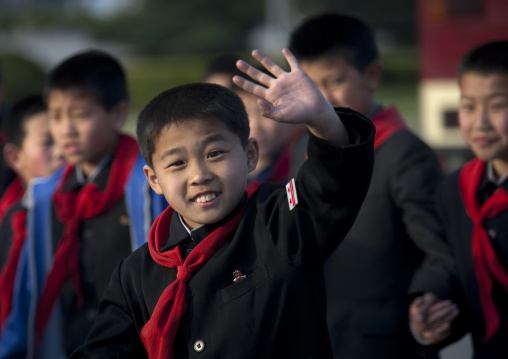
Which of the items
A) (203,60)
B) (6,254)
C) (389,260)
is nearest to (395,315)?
(389,260)

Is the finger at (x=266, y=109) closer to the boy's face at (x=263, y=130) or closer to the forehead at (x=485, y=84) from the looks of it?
the forehead at (x=485, y=84)

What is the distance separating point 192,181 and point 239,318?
40 cm

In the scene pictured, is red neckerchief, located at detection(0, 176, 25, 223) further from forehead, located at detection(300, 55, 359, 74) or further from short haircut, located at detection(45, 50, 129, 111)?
forehead, located at detection(300, 55, 359, 74)

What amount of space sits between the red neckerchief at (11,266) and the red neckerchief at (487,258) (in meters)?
2.10

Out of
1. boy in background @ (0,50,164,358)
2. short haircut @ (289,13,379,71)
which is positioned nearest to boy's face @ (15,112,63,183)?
boy in background @ (0,50,164,358)

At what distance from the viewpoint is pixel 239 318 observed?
2.29m

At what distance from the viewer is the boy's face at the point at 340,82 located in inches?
140

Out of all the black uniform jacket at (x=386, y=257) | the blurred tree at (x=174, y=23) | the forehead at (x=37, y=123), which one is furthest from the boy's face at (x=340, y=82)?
the blurred tree at (x=174, y=23)

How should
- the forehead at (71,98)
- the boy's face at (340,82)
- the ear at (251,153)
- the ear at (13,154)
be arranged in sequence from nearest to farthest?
the ear at (251,153)
the boy's face at (340,82)
the forehead at (71,98)
the ear at (13,154)

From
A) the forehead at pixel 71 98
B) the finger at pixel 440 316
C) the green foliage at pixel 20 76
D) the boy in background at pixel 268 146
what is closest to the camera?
the finger at pixel 440 316

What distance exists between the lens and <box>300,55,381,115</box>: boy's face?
356 cm

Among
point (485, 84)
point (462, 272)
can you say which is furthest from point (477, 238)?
point (485, 84)

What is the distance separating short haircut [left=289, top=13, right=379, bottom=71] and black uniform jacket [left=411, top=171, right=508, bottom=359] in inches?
30.1

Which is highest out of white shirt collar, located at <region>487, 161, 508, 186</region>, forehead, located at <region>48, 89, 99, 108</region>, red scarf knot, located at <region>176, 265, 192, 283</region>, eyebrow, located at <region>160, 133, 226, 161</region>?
forehead, located at <region>48, 89, 99, 108</region>
